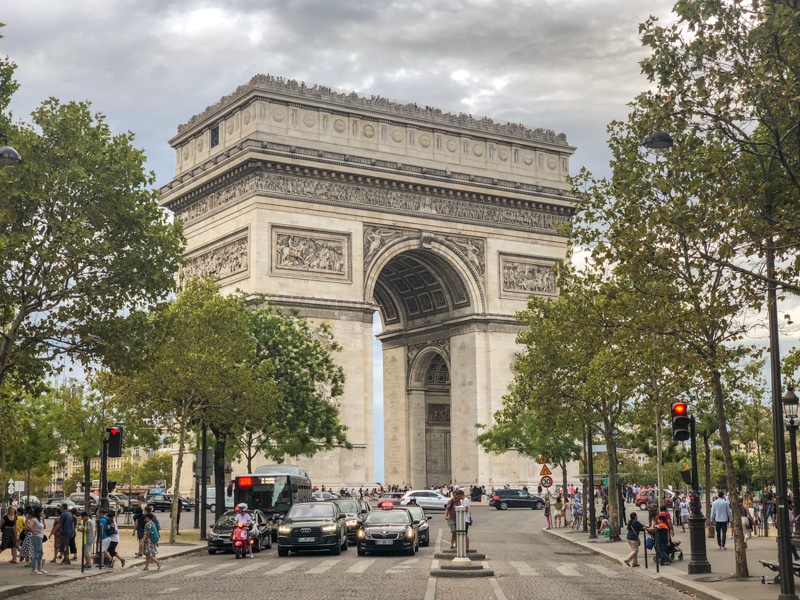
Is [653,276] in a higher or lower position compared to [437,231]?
lower

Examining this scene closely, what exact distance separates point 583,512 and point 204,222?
30.4 meters

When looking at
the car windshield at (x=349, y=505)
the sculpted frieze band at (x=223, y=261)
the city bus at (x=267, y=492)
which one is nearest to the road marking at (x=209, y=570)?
the car windshield at (x=349, y=505)

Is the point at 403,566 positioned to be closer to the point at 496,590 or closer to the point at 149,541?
the point at 149,541

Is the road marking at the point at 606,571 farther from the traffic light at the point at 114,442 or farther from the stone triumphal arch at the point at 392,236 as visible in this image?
the stone triumphal arch at the point at 392,236

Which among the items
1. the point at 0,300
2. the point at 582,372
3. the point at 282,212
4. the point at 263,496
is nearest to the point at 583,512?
the point at 582,372

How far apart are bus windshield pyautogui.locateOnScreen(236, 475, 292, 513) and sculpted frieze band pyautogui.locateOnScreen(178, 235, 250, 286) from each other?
63.3ft

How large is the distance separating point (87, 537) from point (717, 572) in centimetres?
1597

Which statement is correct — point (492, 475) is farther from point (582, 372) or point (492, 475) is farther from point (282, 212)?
point (582, 372)

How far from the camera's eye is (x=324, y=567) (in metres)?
29.8

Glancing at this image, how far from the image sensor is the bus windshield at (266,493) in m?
48.0

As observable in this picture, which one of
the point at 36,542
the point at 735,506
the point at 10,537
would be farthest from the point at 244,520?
the point at 735,506

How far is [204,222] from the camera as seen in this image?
70750mm

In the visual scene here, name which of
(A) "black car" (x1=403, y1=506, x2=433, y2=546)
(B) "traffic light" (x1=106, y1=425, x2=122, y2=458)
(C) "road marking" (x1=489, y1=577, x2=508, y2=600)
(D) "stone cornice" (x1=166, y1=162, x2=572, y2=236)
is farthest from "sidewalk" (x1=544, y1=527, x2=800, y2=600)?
(D) "stone cornice" (x1=166, y1=162, x2=572, y2=236)

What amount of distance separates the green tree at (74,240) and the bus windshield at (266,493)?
18595mm
